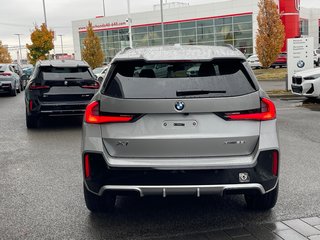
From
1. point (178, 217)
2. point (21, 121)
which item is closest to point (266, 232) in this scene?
point (178, 217)

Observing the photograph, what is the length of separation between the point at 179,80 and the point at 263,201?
62.8 inches

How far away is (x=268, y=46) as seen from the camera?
30406mm

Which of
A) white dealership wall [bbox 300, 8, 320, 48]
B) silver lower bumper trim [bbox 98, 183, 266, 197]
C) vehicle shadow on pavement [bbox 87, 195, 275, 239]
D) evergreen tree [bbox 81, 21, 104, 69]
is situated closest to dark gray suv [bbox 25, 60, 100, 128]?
vehicle shadow on pavement [bbox 87, 195, 275, 239]

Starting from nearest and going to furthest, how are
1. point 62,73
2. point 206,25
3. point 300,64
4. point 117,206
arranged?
point 117,206 < point 62,73 < point 300,64 < point 206,25

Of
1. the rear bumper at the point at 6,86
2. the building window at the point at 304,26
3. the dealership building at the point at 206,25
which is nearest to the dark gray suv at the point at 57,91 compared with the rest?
the rear bumper at the point at 6,86

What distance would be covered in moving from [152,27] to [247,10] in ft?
45.3

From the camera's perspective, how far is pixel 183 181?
378cm

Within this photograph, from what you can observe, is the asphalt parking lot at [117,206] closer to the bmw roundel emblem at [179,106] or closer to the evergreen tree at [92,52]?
the bmw roundel emblem at [179,106]

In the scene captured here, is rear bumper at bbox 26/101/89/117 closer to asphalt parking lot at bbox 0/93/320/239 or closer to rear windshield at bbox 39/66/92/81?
rear windshield at bbox 39/66/92/81

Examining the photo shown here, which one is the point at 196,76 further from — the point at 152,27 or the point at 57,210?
the point at 152,27

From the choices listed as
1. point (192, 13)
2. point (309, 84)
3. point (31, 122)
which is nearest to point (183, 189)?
point (31, 122)

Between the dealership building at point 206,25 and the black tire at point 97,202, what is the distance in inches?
1727

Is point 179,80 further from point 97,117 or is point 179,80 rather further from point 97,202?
point 97,202

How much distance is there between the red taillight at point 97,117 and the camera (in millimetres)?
3848
